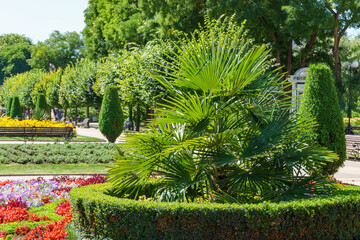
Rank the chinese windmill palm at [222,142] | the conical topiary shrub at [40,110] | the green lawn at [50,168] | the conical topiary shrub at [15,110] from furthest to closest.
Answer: the conical topiary shrub at [15,110] < the conical topiary shrub at [40,110] < the green lawn at [50,168] < the chinese windmill palm at [222,142]

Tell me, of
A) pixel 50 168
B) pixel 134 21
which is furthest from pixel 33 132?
pixel 134 21

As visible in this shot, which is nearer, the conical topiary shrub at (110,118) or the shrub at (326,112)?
the shrub at (326,112)

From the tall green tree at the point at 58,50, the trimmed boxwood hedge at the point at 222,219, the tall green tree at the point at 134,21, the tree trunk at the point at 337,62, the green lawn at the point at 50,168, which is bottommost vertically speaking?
the green lawn at the point at 50,168

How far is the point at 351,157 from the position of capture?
695 inches

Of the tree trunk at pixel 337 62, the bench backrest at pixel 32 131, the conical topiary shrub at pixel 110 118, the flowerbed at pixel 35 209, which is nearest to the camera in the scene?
the flowerbed at pixel 35 209

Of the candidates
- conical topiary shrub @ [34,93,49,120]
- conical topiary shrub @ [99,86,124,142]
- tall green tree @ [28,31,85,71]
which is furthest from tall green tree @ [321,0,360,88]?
tall green tree @ [28,31,85,71]

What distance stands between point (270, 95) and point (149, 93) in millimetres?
18648

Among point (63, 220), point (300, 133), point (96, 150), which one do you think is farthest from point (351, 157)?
point (63, 220)

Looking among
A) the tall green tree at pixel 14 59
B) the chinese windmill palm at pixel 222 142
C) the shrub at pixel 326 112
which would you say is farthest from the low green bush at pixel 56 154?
the tall green tree at pixel 14 59

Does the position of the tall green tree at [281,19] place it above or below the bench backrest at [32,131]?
above

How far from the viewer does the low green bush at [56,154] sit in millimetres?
14234

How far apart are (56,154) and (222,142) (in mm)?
11014

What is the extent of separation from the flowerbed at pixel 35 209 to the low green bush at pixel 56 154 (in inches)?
189

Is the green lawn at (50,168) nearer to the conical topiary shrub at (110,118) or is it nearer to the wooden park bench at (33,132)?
the conical topiary shrub at (110,118)
